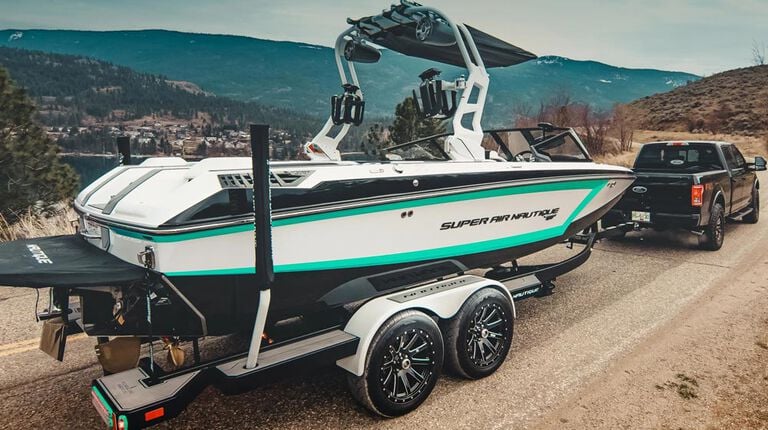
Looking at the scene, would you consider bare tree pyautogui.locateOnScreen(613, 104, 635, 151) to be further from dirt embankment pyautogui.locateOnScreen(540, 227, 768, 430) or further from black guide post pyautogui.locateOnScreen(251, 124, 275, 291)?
black guide post pyautogui.locateOnScreen(251, 124, 275, 291)

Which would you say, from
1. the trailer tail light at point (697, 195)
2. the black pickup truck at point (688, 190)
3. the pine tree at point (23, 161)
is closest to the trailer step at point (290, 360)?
the black pickup truck at point (688, 190)

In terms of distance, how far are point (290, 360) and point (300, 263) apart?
548 mm

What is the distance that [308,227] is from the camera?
9.34ft

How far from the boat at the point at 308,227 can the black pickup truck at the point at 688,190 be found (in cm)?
334

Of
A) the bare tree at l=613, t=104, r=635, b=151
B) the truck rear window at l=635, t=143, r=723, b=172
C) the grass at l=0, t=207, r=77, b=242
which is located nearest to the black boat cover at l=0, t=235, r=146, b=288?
the grass at l=0, t=207, r=77, b=242

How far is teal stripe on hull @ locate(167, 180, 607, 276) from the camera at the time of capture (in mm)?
2787

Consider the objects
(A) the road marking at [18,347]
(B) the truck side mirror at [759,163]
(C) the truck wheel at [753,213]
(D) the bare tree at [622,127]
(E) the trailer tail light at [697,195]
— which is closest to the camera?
(A) the road marking at [18,347]

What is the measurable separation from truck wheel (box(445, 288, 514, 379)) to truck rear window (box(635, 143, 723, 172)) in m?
5.94

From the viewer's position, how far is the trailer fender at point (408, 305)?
2.88 metres

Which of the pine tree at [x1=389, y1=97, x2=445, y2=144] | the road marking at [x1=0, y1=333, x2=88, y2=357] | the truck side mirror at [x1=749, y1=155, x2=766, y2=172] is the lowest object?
the road marking at [x1=0, y1=333, x2=88, y2=357]

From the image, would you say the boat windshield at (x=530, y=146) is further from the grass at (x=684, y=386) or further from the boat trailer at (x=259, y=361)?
the grass at (x=684, y=386)

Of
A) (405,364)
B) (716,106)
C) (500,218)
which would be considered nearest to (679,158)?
(500,218)

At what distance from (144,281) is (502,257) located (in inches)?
113

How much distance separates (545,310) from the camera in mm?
4977
